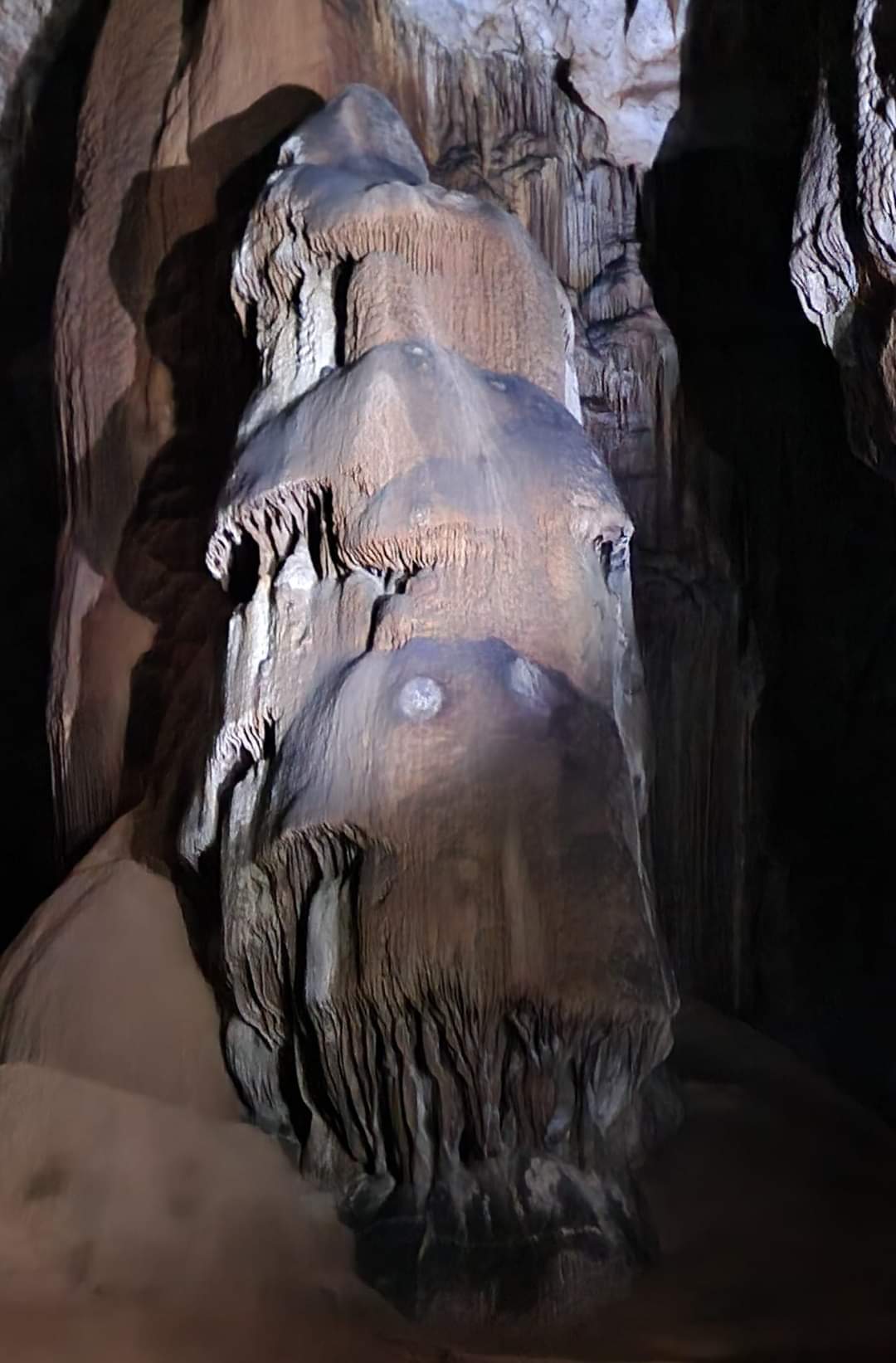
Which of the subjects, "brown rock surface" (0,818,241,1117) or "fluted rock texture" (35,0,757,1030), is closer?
"brown rock surface" (0,818,241,1117)

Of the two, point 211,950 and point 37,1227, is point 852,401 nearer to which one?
point 211,950

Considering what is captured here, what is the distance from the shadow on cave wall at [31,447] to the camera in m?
3.71

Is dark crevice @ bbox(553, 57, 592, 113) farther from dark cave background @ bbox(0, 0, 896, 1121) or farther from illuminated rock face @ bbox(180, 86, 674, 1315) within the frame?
illuminated rock face @ bbox(180, 86, 674, 1315)

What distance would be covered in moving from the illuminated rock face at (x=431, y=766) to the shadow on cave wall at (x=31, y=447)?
170 centimetres

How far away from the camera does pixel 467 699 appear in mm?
1937

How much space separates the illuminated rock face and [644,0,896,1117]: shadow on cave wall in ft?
3.25

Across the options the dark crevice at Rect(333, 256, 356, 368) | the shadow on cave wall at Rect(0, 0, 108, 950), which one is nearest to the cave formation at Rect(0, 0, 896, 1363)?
the dark crevice at Rect(333, 256, 356, 368)

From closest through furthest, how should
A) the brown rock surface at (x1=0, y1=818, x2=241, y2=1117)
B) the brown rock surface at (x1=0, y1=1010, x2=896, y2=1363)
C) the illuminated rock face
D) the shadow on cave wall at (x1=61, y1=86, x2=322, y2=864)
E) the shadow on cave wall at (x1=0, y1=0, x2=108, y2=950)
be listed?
the brown rock surface at (x1=0, y1=1010, x2=896, y2=1363) < the illuminated rock face < the brown rock surface at (x1=0, y1=818, x2=241, y2=1117) < the shadow on cave wall at (x1=61, y1=86, x2=322, y2=864) < the shadow on cave wall at (x1=0, y1=0, x2=108, y2=950)

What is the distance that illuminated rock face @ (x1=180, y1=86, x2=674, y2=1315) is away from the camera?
184cm

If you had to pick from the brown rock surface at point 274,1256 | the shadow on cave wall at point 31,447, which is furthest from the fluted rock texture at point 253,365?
the brown rock surface at point 274,1256

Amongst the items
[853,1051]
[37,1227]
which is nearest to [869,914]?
[853,1051]

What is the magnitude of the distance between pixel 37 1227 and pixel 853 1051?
6.44 ft

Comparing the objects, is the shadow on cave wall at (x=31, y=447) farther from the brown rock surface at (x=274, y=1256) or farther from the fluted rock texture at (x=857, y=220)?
the fluted rock texture at (x=857, y=220)

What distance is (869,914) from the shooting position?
127 inches
